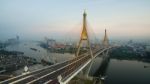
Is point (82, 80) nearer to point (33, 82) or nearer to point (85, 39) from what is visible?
point (85, 39)

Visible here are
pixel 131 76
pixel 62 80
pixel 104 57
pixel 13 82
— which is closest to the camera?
pixel 62 80

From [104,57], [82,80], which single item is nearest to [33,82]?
[82,80]

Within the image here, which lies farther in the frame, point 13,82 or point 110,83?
point 110,83

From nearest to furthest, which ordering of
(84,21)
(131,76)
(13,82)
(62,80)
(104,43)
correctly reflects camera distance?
1. (62,80)
2. (13,82)
3. (84,21)
4. (131,76)
5. (104,43)

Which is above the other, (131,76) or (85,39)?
(85,39)

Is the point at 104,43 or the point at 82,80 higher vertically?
the point at 104,43

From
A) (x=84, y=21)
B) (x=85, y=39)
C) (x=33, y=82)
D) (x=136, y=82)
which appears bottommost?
(x=136, y=82)

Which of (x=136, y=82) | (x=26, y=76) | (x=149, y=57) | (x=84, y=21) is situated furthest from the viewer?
(x=149, y=57)

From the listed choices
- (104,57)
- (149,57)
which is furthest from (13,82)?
(149,57)

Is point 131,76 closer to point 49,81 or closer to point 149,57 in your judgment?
point 49,81
